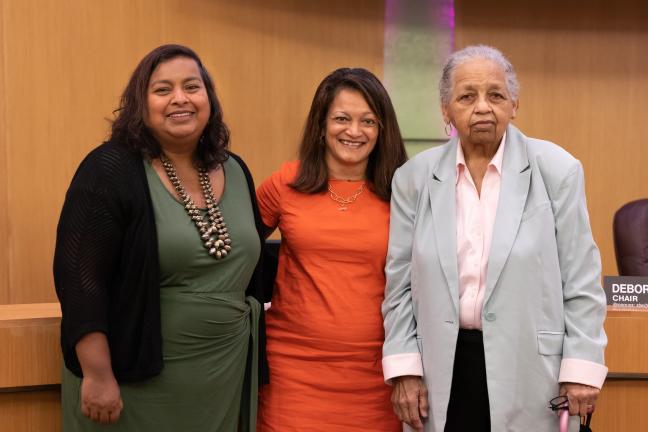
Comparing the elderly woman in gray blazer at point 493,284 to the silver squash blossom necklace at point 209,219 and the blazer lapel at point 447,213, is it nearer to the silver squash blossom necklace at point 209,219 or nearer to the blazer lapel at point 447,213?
the blazer lapel at point 447,213

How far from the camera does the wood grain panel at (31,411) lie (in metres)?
2.22

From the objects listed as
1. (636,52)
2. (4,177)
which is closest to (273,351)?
(4,177)

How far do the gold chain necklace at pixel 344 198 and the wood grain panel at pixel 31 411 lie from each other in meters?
0.96

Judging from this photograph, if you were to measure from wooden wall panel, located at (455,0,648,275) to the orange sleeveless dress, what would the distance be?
346 centimetres

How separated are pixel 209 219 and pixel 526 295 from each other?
827mm

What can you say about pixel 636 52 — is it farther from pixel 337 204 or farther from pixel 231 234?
pixel 231 234

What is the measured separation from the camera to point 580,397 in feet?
6.62

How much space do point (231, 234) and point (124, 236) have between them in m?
0.30

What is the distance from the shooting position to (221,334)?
2.14 metres

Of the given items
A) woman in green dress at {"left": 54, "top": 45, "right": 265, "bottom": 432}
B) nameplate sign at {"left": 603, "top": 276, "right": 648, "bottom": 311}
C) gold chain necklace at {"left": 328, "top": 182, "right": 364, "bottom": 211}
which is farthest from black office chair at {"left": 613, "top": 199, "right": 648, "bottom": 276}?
woman in green dress at {"left": 54, "top": 45, "right": 265, "bottom": 432}

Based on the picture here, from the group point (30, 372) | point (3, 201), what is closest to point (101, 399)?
point (30, 372)

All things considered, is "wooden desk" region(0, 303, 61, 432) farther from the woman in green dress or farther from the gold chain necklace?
the gold chain necklace

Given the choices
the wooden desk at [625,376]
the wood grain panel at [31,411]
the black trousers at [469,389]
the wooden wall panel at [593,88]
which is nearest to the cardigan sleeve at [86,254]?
the wood grain panel at [31,411]

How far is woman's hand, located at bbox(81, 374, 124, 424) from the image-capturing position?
194 cm
